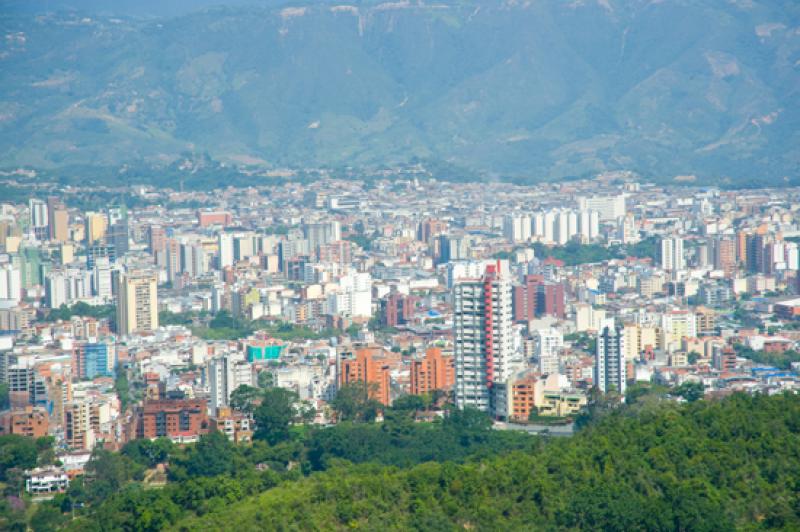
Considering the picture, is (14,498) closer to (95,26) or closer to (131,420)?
(131,420)

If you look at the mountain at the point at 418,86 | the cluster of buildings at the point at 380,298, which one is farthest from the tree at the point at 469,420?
the mountain at the point at 418,86

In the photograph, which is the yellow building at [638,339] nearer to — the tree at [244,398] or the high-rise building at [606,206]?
the tree at [244,398]

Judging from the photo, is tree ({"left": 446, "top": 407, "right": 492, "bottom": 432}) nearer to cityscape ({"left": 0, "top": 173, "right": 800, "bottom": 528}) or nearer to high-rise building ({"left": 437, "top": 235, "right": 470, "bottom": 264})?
cityscape ({"left": 0, "top": 173, "right": 800, "bottom": 528})

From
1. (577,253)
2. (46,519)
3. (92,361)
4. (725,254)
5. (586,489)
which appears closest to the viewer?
(586,489)

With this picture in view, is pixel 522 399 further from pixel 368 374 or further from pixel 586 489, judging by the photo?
pixel 586 489

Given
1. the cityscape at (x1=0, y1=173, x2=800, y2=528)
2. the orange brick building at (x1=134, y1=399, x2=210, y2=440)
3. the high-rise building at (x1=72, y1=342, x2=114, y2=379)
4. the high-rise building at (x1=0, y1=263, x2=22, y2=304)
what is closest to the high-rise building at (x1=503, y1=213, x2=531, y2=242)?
the cityscape at (x1=0, y1=173, x2=800, y2=528)

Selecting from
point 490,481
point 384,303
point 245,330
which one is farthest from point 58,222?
point 490,481

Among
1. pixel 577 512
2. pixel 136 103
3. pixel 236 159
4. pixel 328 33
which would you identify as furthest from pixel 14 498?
pixel 328 33
